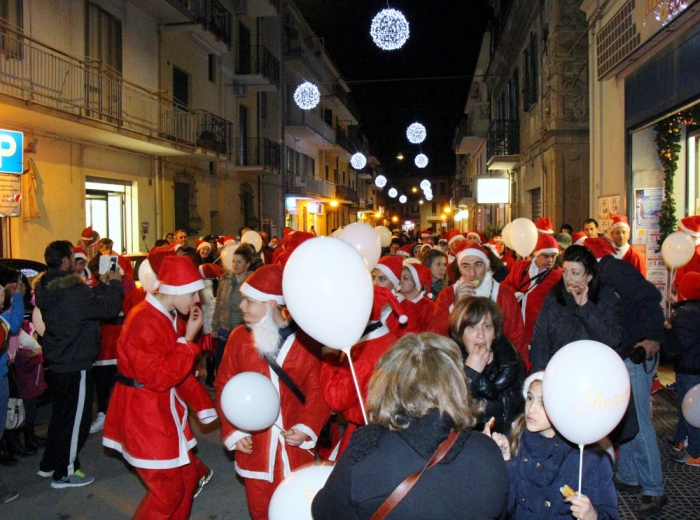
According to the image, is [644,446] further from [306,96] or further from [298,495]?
[306,96]

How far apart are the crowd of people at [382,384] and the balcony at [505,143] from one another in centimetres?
1468

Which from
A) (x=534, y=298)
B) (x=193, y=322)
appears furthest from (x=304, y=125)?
(x=193, y=322)

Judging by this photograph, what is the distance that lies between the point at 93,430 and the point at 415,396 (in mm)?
5723

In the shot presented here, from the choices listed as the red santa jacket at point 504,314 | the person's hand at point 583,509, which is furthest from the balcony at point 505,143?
the person's hand at point 583,509

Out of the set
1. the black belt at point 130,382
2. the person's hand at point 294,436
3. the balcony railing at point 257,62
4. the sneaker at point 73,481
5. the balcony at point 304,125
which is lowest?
the sneaker at point 73,481

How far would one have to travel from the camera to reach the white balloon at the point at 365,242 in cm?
538

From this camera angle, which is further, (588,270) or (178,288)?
(588,270)

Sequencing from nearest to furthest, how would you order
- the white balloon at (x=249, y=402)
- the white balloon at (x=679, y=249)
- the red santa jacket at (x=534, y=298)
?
the white balloon at (x=249, y=402)
the red santa jacket at (x=534, y=298)
the white balloon at (x=679, y=249)

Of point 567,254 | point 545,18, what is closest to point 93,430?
point 567,254

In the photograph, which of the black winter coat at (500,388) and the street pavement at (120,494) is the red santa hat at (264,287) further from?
the street pavement at (120,494)

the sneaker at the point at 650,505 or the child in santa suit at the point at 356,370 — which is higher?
the child in santa suit at the point at 356,370

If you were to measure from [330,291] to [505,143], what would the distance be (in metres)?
20.1

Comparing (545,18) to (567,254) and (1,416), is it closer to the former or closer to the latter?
(567,254)

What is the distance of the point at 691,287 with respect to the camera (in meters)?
5.19
